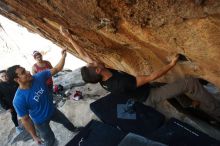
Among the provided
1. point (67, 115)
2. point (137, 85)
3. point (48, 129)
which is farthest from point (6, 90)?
point (137, 85)

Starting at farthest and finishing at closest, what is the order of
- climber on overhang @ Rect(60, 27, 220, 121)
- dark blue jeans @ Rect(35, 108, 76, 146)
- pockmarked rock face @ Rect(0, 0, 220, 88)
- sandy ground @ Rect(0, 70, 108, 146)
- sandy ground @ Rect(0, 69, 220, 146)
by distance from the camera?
sandy ground @ Rect(0, 70, 108, 146)
sandy ground @ Rect(0, 69, 220, 146)
dark blue jeans @ Rect(35, 108, 76, 146)
climber on overhang @ Rect(60, 27, 220, 121)
pockmarked rock face @ Rect(0, 0, 220, 88)

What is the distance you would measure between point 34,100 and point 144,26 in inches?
73.6

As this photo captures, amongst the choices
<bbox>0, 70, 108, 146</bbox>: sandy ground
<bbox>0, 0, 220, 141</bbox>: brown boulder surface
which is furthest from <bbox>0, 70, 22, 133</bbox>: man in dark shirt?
<bbox>0, 0, 220, 141</bbox>: brown boulder surface

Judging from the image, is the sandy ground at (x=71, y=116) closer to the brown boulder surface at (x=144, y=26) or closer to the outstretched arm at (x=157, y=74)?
the brown boulder surface at (x=144, y=26)

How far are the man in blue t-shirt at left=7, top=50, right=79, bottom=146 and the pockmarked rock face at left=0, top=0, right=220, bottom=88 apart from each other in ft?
2.05

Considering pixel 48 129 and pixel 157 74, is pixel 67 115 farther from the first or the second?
pixel 157 74

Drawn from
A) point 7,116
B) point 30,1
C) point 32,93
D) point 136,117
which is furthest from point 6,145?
point 30,1

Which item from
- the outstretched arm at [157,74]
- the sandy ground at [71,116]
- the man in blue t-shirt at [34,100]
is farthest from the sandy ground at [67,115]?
the outstretched arm at [157,74]

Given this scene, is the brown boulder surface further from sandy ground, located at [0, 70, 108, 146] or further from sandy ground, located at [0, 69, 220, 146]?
sandy ground, located at [0, 70, 108, 146]

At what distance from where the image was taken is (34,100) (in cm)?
451

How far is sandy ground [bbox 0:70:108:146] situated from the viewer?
226 inches

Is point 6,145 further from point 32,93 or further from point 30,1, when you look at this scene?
point 30,1

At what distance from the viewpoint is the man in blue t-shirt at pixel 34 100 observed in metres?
4.36

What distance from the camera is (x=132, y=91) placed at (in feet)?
15.4
